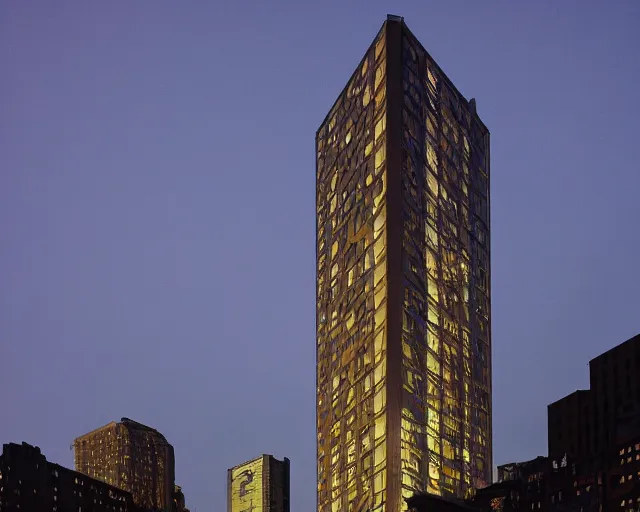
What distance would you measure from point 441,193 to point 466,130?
12.7 metres

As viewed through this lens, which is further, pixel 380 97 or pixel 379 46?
pixel 379 46

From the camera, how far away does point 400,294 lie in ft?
303

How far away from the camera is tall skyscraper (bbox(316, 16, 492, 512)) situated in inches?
3588

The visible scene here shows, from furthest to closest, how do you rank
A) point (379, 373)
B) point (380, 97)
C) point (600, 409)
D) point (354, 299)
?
point (600, 409), point (354, 299), point (380, 97), point (379, 373)

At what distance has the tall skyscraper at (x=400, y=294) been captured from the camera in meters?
91.1

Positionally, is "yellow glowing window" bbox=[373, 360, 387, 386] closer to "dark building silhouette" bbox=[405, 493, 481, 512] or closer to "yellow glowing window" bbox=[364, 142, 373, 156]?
"dark building silhouette" bbox=[405, 493, 481, 512]

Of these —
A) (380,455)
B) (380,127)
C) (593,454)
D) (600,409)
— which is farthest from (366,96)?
(600,409)

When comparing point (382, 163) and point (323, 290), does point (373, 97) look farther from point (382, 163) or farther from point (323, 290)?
point (323, 290)

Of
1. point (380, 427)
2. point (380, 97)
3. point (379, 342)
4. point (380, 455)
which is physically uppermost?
A: point (380, 97)

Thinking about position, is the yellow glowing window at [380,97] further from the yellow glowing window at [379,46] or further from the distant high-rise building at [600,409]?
the distant high-rise building at [600,409]

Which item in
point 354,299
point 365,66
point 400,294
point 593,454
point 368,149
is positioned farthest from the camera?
point 593,454

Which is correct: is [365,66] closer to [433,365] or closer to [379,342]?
[379,342]

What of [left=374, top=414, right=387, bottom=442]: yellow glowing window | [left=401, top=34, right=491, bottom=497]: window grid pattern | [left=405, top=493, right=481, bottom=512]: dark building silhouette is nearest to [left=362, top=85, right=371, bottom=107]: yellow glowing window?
A: [left=401, top=34, right=491, bottom=497]: window grid pattern

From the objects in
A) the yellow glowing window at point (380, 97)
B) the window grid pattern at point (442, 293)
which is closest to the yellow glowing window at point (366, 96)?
the yellow glowing window at point (380, 97)
